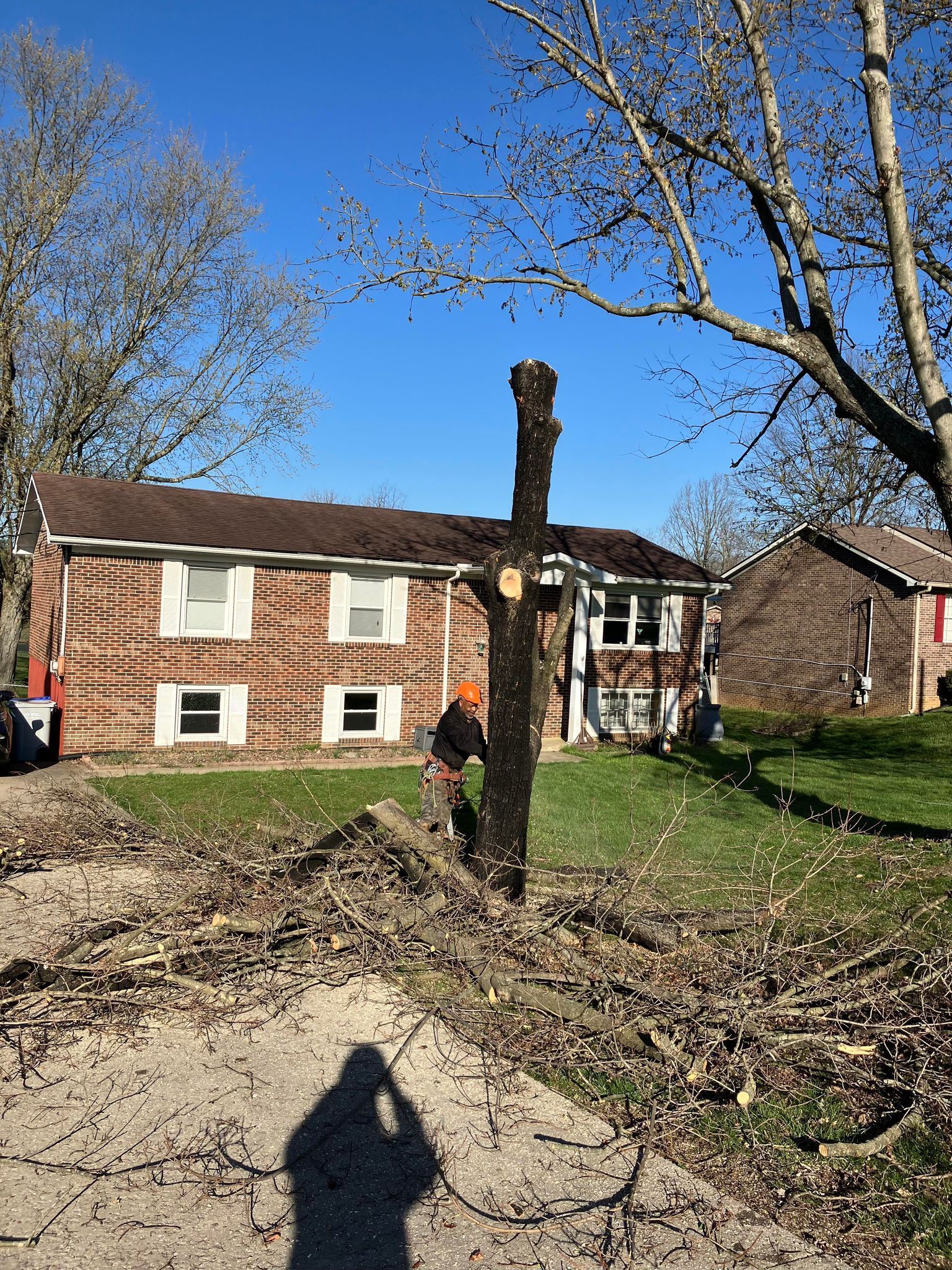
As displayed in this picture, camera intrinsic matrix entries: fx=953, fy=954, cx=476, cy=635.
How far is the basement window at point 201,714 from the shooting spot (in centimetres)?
1669

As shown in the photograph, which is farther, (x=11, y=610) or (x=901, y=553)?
(x=901, y=553)

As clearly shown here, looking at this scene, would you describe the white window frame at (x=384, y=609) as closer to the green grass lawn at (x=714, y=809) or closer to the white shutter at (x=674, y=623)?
the green grass lawn at (x=714, y=809)

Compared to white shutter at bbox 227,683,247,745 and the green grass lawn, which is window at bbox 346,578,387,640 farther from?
the green grass lawn

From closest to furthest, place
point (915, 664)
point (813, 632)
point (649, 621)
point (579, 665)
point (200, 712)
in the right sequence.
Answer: point (200, 712), point (579, 665), point (649, 621), point (915, 664), point (813, 632)

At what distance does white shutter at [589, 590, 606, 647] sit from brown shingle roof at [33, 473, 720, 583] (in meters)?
0.67

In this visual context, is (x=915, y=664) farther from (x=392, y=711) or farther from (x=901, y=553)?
(x=392, y=711)

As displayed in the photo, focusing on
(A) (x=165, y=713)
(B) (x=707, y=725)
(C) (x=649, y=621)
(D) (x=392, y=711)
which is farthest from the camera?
(B) (x=707, y=725)

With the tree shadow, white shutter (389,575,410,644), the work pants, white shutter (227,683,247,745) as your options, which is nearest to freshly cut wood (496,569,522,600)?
the tree shadow

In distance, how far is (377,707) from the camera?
18.5 m

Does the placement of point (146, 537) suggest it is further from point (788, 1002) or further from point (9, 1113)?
point (788, 1002)

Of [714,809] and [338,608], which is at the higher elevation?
[338,608]

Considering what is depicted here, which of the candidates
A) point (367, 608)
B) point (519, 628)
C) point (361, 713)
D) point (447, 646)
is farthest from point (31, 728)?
point (519, 628)

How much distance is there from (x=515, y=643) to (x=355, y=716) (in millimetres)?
11931

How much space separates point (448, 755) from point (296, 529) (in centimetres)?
1084
